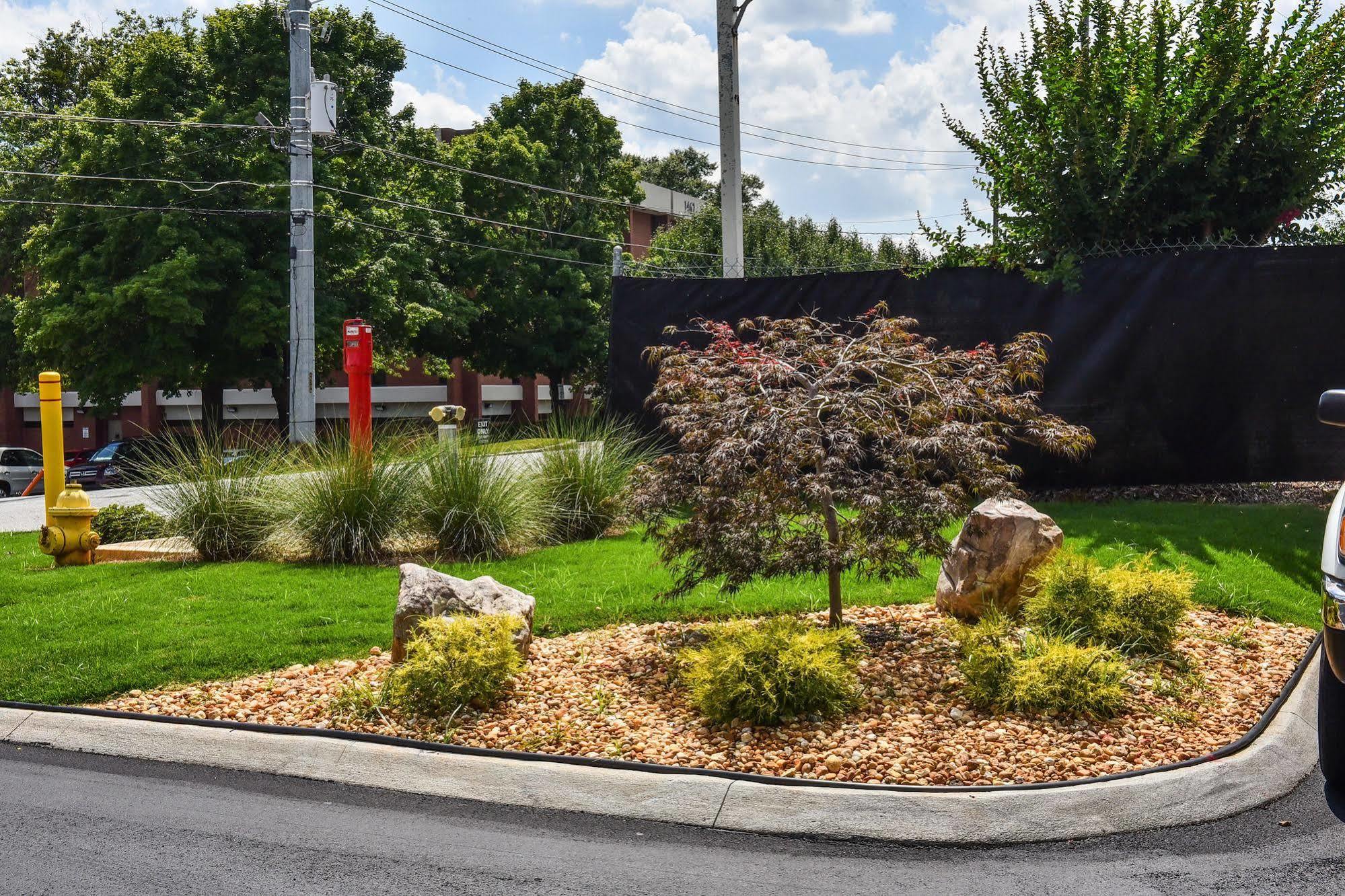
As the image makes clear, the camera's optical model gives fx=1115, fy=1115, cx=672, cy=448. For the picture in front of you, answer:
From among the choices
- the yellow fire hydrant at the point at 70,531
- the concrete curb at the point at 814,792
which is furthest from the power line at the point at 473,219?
the concrete curb at the point at 814,792

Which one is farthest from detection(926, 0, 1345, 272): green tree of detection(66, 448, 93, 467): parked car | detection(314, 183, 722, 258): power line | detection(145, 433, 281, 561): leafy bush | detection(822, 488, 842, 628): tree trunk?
detection(66, 448, 93, 467): parked car

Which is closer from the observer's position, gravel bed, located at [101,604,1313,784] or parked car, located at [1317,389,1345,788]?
parked car, located at [1317,389,1345,788]

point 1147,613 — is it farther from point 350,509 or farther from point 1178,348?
point 350,509

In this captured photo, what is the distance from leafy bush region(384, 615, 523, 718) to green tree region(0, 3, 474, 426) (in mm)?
20646

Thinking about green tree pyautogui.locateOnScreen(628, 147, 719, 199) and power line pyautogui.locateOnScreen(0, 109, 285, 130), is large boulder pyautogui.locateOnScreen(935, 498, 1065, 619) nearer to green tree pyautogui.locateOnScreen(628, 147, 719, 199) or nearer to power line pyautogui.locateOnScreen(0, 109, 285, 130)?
power line pyautogui.locateOnScreen(0, 109, 285, 130)

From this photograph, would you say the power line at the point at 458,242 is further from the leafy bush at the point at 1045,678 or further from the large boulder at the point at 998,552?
the leafy bush at the point at 1045,678

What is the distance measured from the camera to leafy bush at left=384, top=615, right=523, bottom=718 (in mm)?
5379

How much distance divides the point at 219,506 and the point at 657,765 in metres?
6.48

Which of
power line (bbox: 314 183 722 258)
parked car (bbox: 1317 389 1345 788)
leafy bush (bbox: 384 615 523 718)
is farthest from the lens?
power line (bbox: 314 183 722 258)

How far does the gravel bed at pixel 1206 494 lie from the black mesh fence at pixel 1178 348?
14 cm

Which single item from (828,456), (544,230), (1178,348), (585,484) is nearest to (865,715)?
(828,456)

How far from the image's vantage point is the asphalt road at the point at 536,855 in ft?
12.2

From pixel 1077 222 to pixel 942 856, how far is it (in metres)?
7.99

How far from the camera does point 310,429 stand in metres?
17.5
